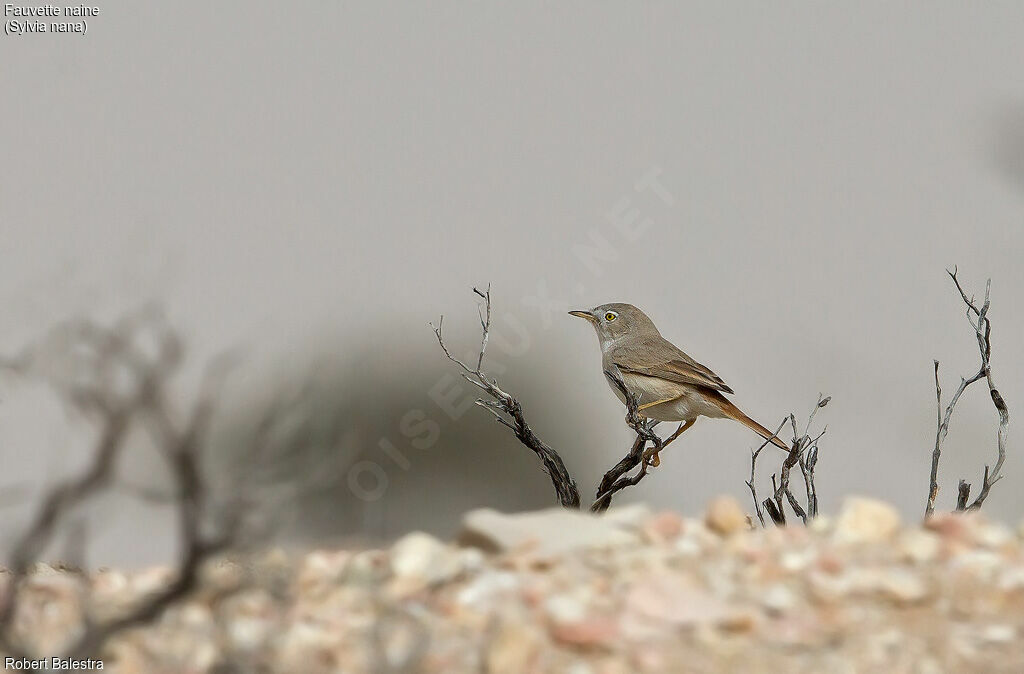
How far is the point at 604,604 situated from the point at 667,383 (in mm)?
3348

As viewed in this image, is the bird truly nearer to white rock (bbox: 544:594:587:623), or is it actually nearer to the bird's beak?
the bird's beak

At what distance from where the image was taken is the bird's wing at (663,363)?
6148mm

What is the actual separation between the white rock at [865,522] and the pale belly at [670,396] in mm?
2595

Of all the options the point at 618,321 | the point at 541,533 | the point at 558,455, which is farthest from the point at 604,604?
the point at 618,321

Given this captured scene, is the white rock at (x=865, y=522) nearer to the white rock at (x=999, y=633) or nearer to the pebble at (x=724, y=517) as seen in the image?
the pebble at (x=724, y=517)

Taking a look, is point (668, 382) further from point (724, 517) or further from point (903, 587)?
point (903, 587)

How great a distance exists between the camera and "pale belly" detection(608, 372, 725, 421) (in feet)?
20.3

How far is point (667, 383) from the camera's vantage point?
623cm

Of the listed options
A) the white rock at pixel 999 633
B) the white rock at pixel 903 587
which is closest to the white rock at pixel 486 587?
the white rock at pixel 903 587

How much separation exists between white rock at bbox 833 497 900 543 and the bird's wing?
2454mm

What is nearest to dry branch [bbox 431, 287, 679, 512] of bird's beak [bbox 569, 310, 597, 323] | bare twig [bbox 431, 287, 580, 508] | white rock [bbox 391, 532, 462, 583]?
bare twig [bbox 431, 287, 580, 508]

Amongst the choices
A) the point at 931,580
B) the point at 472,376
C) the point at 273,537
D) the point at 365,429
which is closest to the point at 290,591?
the point at 273,537

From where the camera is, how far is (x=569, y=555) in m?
3.31

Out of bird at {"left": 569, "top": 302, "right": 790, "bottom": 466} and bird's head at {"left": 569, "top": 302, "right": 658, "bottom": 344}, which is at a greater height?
bird's head at {"left": 569, "top": 302, "right": 658, "bottom": 344}
